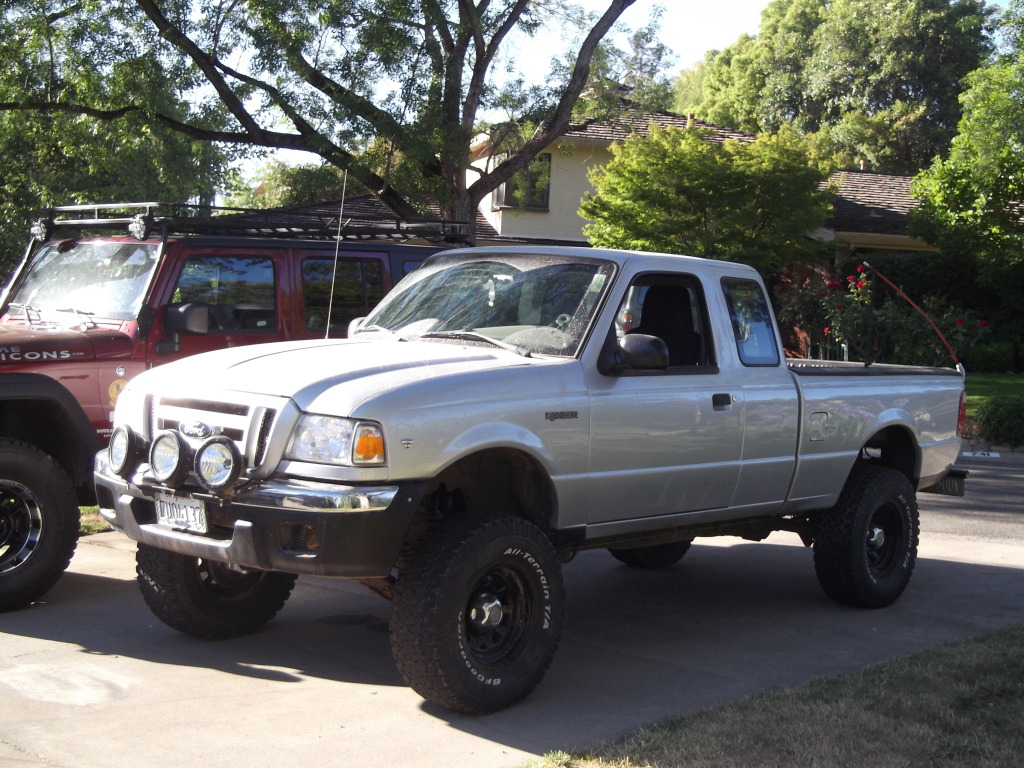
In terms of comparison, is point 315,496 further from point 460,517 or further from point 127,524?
point 127,524

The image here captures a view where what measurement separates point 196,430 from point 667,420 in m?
2.33

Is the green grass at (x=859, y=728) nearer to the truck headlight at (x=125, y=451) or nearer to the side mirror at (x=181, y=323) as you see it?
the truck headlight at (x=125, y=451)

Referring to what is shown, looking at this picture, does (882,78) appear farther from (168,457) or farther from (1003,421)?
(168,457)

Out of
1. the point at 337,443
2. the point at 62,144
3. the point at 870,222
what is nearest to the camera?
the point at 337,443

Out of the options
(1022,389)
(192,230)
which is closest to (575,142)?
(1022,389)

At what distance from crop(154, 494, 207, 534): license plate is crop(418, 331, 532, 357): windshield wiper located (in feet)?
5.26

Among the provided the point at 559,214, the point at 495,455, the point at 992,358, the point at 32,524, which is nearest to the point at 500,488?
the point at 495,455

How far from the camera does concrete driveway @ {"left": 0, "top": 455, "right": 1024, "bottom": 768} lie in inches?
187

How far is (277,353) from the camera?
562cm

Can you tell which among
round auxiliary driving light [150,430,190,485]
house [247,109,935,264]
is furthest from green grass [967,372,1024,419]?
round auxiliary driving light [150,430,190,485]

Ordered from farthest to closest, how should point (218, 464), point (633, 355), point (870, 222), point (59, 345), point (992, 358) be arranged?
point (870, 222)
point (992, 358)
point (59, 345)
point (633, 355)
point (218, 464)

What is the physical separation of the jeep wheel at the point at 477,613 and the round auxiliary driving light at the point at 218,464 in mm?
834

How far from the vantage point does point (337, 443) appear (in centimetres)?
481

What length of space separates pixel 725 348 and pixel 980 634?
2.19 m
